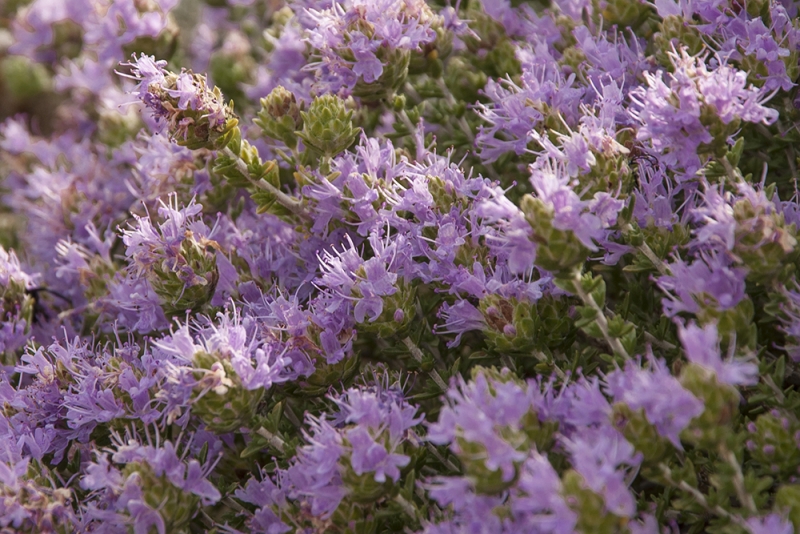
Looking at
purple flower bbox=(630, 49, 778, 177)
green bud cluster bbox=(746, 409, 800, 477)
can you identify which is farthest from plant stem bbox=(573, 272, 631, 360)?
purple flower bbox=(630, 49, 778, 177)

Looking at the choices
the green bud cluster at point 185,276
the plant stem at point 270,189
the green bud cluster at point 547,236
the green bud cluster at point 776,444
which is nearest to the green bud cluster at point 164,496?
the green bud cluster at point 185,276

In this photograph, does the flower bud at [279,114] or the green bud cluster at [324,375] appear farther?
the flower bud at [279,114]

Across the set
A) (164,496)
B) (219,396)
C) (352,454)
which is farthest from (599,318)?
(164,496)

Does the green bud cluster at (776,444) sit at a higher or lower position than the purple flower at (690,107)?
lower

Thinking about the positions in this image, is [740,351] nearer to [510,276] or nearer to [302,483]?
[510,276]

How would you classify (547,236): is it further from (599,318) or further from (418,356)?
(418,356)

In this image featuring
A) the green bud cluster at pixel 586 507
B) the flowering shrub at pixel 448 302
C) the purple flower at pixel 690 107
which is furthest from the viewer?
the purple flower at pixel 690 107

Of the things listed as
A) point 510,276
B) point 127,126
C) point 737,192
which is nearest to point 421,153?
point 510,276

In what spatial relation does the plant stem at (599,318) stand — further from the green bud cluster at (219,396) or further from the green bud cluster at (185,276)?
the green bud cluster at (185,276)

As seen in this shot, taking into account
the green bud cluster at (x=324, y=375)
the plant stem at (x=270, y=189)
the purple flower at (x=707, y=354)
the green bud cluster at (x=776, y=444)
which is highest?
the purple flower at (x=707, y=354)
